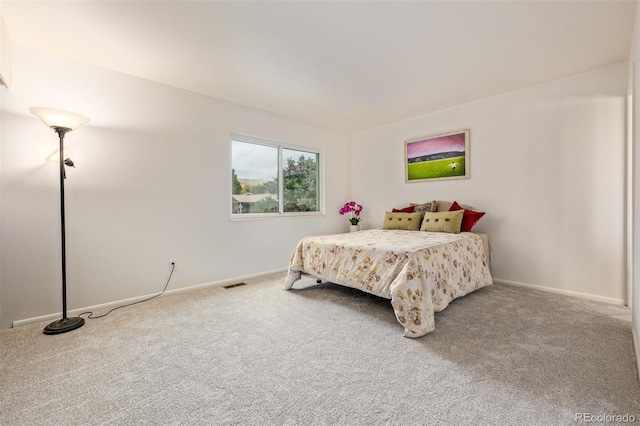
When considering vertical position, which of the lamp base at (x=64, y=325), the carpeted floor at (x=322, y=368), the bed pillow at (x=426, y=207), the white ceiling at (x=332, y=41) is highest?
the white ceiling at (x=332, y=41)

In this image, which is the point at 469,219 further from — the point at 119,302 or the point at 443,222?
the point at 119,302

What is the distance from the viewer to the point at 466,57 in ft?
8.71

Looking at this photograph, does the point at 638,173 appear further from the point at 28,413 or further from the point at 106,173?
the point at 106,173

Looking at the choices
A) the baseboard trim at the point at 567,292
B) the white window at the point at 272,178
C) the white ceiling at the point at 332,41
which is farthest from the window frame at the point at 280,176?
Answer: the baseboard trim at the point at 567,292

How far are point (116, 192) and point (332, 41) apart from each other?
2545 mm

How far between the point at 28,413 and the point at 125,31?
2.55m

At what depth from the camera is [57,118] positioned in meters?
2.24

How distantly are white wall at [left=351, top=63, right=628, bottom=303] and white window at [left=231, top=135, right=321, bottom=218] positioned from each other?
2.04 meters

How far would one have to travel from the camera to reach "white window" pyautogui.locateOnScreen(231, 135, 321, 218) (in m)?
3.96

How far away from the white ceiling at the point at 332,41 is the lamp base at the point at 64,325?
233 centimetres

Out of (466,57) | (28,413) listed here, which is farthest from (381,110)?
(28,413)

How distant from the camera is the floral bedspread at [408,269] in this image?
7.13ft
